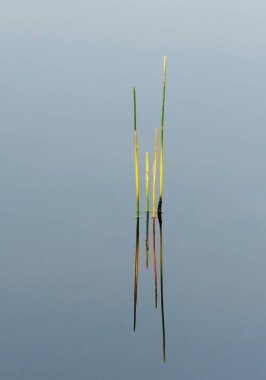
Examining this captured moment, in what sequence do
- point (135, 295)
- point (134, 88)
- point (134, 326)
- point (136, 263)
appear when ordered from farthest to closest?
point (134, 88), point (136, 263), point (135, 295), point (134, 326)

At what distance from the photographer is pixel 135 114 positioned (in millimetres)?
4258

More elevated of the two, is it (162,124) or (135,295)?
(162,124)

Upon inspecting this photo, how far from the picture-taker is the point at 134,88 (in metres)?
4.22

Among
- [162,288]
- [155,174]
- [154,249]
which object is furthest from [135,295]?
[155,174]

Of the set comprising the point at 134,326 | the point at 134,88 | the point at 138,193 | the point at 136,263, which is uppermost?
the point at 134,88

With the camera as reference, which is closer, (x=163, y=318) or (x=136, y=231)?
(x=163, y=318)

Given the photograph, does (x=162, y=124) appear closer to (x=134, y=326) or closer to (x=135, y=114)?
(x=135, y=114)

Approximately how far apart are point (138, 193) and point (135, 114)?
0.90ft

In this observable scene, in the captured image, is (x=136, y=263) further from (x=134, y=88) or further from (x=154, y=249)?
(x=134, y=88)

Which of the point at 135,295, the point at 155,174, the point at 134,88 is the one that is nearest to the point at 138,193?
the point at 155,174

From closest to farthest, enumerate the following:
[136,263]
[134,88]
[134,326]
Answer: [134,326], [136,263], [134,88]

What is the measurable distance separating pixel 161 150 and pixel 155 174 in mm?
102

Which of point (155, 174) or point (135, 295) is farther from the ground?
point (155, 174)

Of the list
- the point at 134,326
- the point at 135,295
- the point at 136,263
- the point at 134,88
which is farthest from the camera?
the point at 134,88
